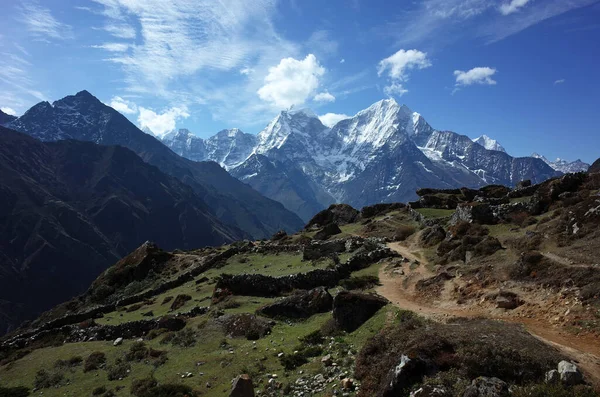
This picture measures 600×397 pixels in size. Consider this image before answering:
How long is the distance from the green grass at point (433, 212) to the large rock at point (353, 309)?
4345 centimetres

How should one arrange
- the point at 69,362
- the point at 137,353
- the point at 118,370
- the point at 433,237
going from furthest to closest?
1. the point at 433,237
2. the point at 69,362
3. the point at 137,353
4. the point at 118,370

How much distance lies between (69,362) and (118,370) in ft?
23.0

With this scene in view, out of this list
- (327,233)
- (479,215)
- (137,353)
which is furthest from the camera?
(327,233)

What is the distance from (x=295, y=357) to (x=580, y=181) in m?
43.6

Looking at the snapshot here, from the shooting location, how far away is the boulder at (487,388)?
11.3 metres

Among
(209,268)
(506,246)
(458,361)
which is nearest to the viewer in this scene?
(458,361)

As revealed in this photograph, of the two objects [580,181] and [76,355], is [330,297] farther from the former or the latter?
[580,181]

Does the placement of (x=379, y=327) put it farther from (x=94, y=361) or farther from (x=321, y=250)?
(x=321, y=250)

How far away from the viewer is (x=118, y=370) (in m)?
25.9

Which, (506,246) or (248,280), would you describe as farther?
(248,280)

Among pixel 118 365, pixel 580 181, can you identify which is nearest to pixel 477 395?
pixel 118 365

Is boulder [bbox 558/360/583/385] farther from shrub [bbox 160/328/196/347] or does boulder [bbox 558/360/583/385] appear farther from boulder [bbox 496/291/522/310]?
shrub [bbox 160/328/196/347]

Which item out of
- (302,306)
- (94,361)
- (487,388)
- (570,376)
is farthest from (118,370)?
(570,376)

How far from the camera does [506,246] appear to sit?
33.6 m
